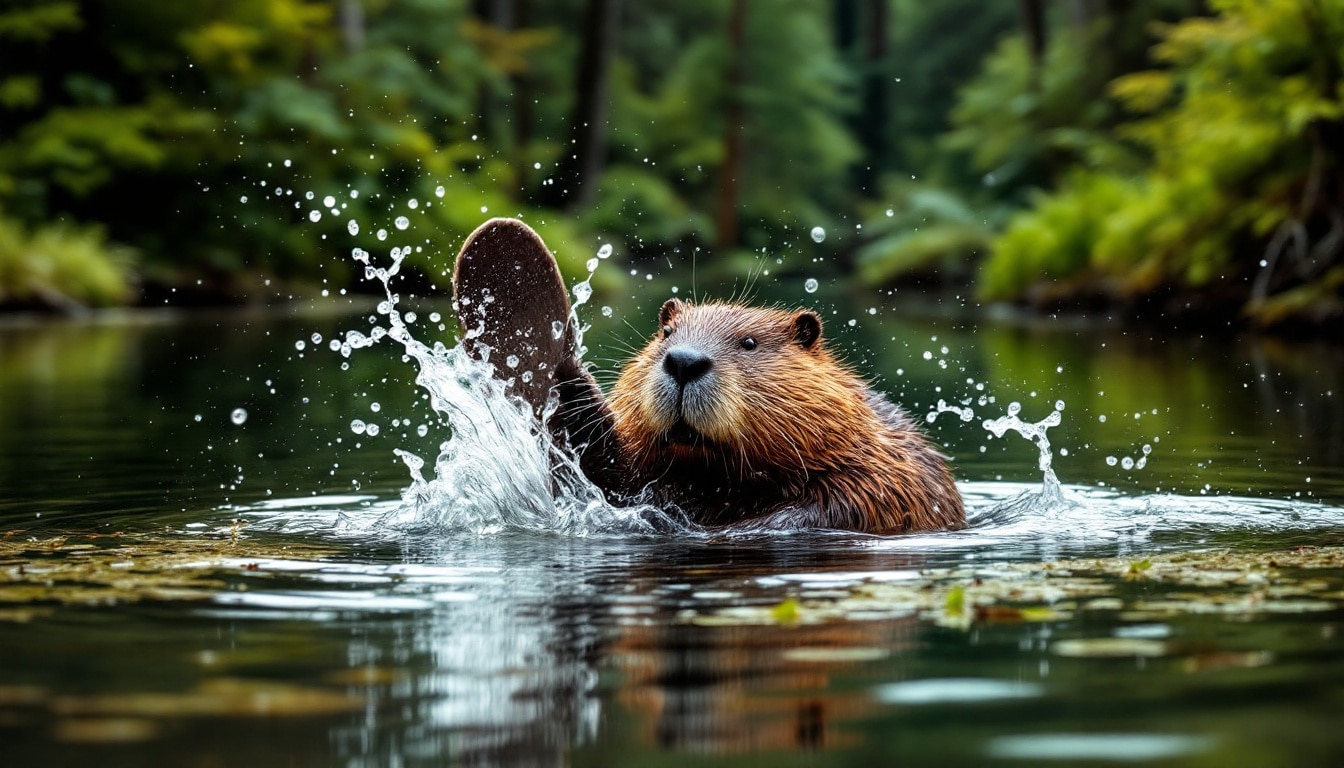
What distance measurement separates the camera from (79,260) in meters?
22.9

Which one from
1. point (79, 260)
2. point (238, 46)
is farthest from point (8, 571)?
point (238, 46)

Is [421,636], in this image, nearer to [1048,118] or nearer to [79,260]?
[79,260]

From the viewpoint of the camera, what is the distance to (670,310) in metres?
6.88

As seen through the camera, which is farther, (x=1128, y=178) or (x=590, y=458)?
(x=1128, y=178)

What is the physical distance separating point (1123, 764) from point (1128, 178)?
88.4ft

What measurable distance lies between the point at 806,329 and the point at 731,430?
83 centimetres

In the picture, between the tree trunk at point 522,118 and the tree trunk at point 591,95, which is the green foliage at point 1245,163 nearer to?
the tree trunk at point 591,95

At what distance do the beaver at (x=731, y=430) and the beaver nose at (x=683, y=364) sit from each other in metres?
0.09

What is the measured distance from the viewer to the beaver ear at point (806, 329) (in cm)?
673

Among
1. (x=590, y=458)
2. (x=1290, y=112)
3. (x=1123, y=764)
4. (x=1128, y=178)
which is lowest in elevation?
(x=1123, y=764)

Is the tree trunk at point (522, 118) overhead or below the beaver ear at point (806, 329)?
overhead

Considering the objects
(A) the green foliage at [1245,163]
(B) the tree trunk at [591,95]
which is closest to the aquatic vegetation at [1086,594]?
(A) the green foliage at [1245,163]

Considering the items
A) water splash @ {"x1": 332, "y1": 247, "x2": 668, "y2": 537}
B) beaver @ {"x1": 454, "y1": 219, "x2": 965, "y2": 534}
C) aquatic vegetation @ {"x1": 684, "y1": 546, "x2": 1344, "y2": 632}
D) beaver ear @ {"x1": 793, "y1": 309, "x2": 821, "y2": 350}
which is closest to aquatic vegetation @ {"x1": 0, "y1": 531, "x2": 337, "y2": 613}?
water splash @ {"x1": 332, "y1": 247, "x2": 668, "y2": 537}

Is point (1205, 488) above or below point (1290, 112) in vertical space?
below
